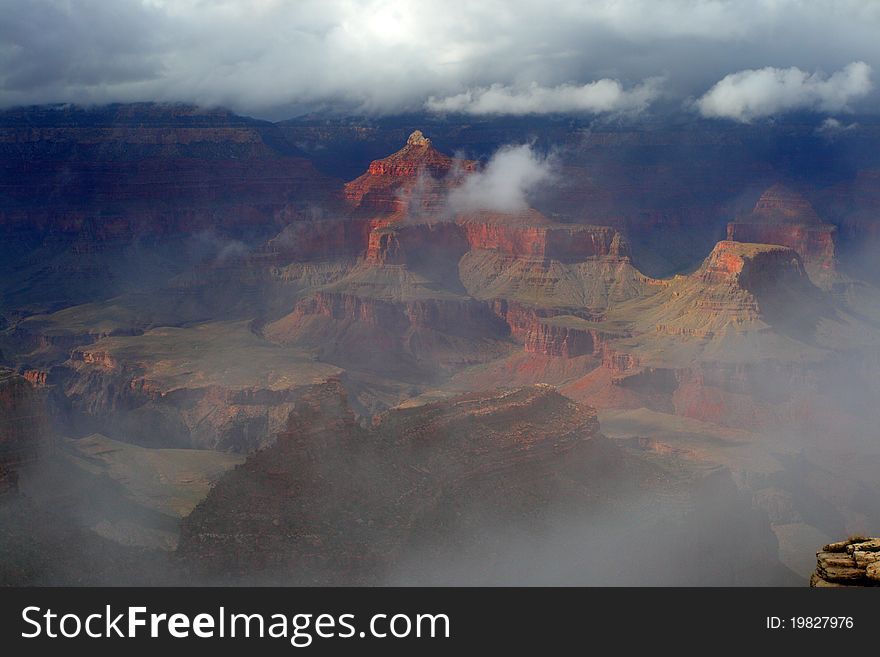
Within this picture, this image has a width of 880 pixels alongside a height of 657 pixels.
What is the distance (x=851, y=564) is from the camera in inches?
1318

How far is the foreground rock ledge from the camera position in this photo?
32875 millimetres

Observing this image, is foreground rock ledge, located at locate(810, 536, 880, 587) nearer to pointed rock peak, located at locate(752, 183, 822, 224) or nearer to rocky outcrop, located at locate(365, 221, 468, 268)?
rocky outcrop, located at locate(365, 221, 468, 268)

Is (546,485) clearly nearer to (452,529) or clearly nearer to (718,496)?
(452,529)

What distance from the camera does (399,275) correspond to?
519 feet

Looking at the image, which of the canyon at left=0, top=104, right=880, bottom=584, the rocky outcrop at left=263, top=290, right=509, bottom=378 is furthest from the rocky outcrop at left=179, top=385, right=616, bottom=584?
the rocky outcrop at left=263, top=290, right=509, bottom=378

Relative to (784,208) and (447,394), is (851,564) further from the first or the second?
(784,208)

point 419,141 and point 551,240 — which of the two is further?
→ point 419,141

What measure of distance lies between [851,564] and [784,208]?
15173cm

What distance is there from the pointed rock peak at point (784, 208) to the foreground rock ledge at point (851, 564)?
145 metres

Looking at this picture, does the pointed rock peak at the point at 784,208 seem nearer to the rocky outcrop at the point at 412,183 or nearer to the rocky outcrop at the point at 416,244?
the rocky outcrop at the point at 412,183

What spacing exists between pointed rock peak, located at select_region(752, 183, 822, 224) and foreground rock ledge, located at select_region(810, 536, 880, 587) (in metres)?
145

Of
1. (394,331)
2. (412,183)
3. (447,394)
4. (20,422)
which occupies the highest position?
(412,183)

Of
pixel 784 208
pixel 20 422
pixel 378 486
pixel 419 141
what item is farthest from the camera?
pixel 419 141

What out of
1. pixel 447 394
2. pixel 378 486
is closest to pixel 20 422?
pixel 378 486
